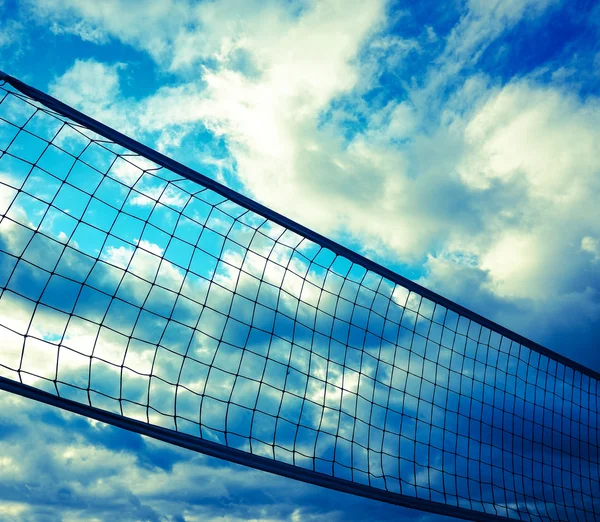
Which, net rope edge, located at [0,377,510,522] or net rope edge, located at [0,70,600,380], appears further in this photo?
net rope edge, located at [0,70,600,380]

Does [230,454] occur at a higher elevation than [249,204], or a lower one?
lower

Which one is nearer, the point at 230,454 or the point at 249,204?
the point at 230,454

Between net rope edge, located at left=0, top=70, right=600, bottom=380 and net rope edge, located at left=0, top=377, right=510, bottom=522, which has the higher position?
net rope edge, located at left=0, top=70, right=600, bottom=380

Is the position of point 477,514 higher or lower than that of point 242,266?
lower

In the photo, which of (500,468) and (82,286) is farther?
(500,468)

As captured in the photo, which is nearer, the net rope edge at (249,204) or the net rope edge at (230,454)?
the net rope edge at (230,454)

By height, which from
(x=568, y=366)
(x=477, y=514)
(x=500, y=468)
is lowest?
(x=477, y=514)

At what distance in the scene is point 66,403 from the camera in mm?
2871

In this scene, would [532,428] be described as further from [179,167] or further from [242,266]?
[179,167]

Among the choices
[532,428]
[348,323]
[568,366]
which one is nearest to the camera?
[348,323]

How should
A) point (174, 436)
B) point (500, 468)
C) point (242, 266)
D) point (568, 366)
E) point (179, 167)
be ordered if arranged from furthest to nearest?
point (568, 366) < point (500, 468) < point (242, 266) < point (179, 167) < point (174, 436)

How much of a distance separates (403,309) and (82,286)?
3179 mm

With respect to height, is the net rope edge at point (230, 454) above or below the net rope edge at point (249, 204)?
below

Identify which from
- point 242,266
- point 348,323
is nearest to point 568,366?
point 348,323
